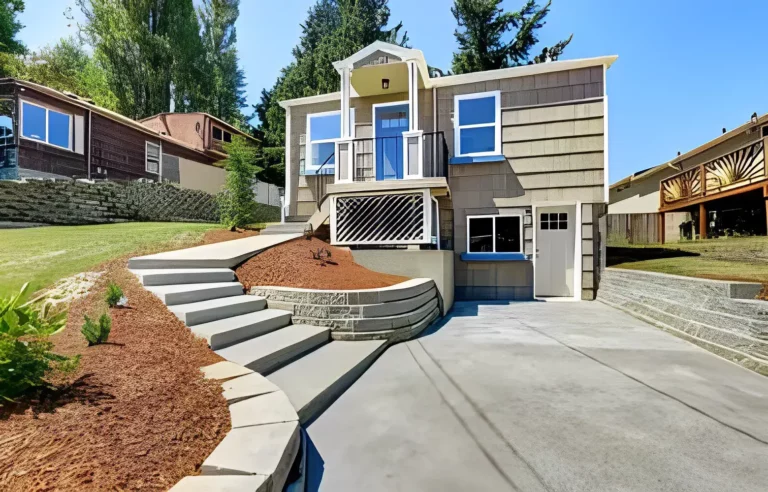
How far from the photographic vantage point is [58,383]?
7.37 feet

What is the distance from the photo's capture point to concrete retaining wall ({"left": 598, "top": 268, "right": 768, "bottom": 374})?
12.7 ft

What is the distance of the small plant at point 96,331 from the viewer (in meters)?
2.91

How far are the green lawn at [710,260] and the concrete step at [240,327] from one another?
18.6ft

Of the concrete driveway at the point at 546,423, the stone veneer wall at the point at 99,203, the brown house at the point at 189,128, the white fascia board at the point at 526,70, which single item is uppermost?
the brown house at the point at 189,128

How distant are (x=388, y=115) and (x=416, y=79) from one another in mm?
1591

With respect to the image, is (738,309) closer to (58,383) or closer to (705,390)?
(705,390)

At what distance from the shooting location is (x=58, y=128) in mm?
13500

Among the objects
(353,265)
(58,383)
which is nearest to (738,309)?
(353,265)

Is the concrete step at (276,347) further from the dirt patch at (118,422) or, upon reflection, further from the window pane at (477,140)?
the window pane at (477,140)

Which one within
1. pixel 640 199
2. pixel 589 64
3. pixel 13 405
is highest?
pixel 589 64

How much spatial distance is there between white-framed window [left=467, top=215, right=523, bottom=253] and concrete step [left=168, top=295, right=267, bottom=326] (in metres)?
5.63

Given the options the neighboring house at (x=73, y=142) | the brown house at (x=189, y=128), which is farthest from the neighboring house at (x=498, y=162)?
the brown house at (x=189, y=128)

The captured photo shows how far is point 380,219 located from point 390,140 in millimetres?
2845

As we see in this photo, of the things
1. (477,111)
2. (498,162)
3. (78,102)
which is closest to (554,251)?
(498,162)
